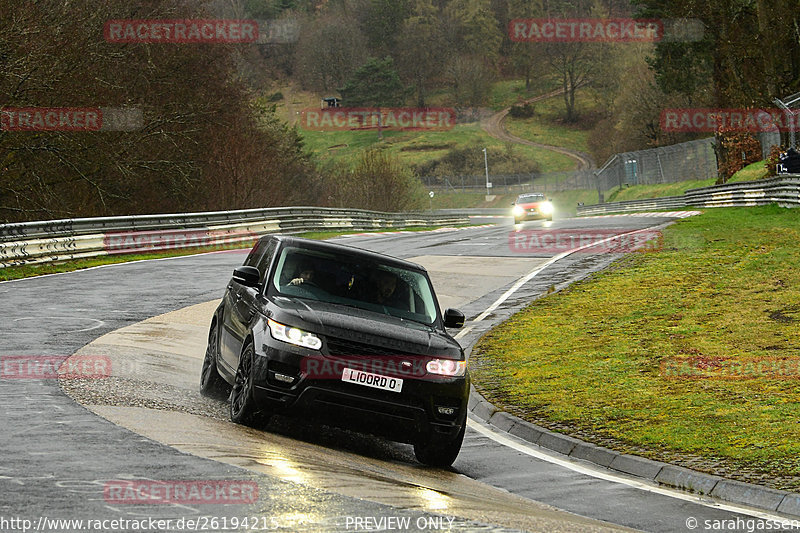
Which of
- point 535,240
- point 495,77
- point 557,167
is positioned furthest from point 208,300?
point 495,77

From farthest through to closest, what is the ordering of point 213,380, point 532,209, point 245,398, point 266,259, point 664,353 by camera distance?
point 532,209 → point 664,353 → point 213,380 → point 266,259 → point 245,398

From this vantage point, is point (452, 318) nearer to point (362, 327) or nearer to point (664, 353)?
point (362, 327)

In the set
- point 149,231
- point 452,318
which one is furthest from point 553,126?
point 452,318

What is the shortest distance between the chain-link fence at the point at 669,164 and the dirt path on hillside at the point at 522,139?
50.2 metres

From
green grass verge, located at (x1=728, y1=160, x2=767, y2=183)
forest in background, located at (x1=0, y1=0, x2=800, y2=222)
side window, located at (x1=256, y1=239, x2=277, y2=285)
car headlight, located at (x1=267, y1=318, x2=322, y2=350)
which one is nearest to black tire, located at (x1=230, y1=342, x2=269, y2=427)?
car headlight, located at (x1=267, y1=318, x2=322, y2=350)

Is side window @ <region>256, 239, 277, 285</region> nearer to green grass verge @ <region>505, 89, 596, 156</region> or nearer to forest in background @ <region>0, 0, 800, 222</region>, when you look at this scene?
forest in background @ <region>0, 0, 800, 222</region>

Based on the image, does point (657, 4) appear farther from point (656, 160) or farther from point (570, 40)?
point (570, 40)

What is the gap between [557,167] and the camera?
14325 centimetres

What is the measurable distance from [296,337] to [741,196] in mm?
42556

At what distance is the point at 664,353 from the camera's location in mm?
14555

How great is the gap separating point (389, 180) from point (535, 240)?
42.6 m

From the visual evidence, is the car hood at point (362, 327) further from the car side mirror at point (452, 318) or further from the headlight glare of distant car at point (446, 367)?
the car side mirror at point (452, 318)

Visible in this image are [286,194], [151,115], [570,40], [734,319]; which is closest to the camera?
[734,319]

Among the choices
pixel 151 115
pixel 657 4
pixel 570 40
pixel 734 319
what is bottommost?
pixel 734 319
